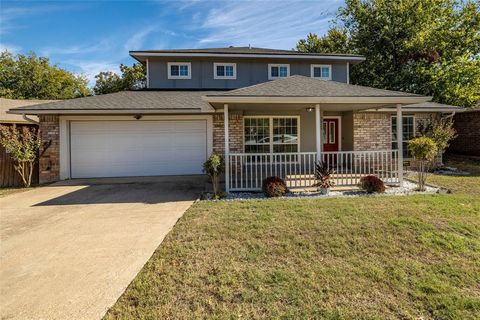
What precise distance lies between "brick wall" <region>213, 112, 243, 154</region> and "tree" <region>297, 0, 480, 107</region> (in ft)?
41.8

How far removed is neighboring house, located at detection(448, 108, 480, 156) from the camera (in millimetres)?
16062

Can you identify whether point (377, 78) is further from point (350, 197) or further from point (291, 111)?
point (350, 197)

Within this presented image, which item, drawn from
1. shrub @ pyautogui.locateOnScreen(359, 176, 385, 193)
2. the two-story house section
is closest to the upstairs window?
the two-story house section

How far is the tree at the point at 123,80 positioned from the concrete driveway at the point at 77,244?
19.4m

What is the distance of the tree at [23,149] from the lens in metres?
9.61

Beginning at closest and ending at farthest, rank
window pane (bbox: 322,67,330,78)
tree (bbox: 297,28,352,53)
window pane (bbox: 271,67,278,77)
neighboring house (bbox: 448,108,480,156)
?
window pane (bbox: 271,67,278,77)
window pane (bbox: 322,67,330,78)
neighboring house (bbox: 448,108,480,156)
tree (bbox: 297,28,352,53)

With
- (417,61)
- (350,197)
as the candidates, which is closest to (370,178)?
(350,197)

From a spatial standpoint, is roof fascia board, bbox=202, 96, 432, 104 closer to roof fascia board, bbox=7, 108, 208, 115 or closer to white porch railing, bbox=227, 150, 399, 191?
white porch railing, bbox=227, 150, 399, 191

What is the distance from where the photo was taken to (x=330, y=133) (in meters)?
12.8

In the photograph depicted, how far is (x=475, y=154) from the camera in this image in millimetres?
16109

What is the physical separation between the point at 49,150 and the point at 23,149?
2.73 ft

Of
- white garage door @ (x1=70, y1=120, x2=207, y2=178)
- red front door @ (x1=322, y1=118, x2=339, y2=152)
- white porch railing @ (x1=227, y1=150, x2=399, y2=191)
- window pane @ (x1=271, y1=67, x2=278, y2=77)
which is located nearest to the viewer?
white porch railing @ (x1=227, y1=150, x2=399, y2=191)

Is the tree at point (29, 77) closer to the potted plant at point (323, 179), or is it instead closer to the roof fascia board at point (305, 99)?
the roof fascia board at point (305, 99)

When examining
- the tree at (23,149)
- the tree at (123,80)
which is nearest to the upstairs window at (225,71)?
the tree at (23,149)
